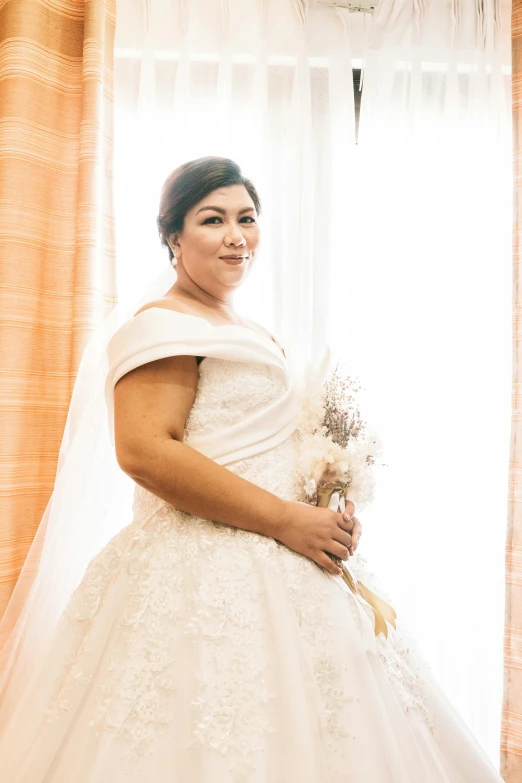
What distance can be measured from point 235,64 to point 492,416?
1.59 metres

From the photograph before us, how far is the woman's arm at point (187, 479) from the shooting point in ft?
3.75

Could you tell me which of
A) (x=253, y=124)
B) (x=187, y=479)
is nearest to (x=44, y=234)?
(x=253, y=124)

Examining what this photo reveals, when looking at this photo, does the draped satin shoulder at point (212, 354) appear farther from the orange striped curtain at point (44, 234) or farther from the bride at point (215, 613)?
the orange striped curtain at point (44, 234)

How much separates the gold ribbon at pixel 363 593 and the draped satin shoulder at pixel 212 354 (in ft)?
0.49

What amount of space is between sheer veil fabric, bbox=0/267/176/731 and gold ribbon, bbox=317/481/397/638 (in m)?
0.57

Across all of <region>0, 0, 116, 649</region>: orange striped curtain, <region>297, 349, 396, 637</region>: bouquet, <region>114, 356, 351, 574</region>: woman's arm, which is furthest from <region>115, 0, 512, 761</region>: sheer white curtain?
<region>114, 356, 351, 574</region>: woman's arm

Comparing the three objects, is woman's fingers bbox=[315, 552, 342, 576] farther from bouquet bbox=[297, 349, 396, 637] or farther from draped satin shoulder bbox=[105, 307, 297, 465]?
draped satin shoulder bbox=[105, 307, 297, 465]

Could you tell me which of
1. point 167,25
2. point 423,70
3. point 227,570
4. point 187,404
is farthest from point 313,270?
point 227,570

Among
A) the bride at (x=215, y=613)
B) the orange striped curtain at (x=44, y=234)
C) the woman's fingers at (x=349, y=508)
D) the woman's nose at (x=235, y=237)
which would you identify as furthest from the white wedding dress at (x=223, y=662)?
the orange striped curtain at (x=44, y=234)

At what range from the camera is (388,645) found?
1188 millimetres

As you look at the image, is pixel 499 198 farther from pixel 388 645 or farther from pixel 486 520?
pixel 388 645

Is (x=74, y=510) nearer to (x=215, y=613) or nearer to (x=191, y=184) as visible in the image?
(x=215, y=613)

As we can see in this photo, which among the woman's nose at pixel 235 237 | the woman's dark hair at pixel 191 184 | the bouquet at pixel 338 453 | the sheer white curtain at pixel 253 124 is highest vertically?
the sheer white curtain at pixel 253 124

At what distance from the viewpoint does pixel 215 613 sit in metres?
1.05
